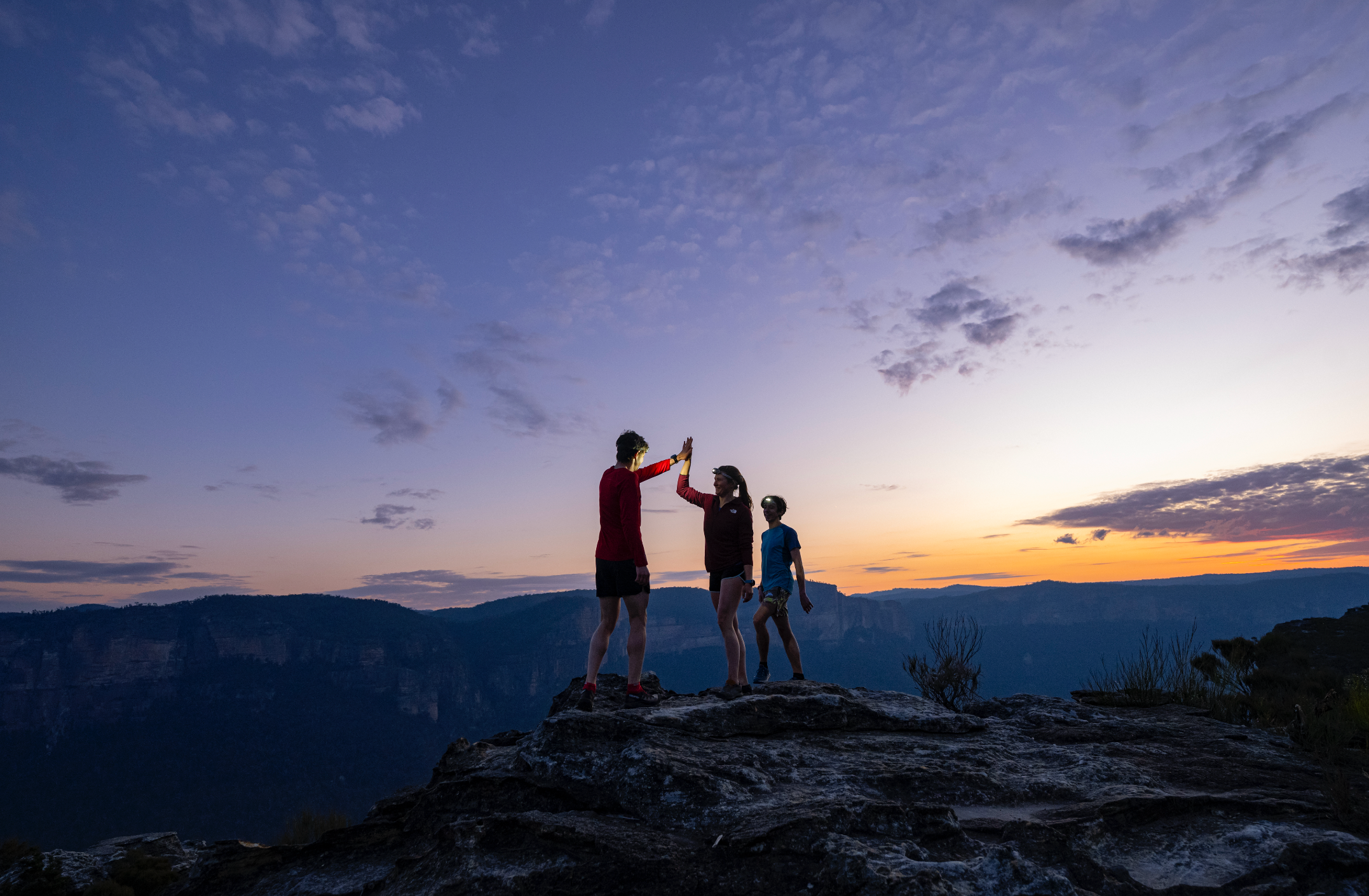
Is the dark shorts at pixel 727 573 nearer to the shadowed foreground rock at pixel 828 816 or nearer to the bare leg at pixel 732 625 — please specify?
the bare leg at pixel 732 625

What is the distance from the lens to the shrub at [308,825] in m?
10.1

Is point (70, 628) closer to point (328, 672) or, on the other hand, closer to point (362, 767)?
point (328, 672)

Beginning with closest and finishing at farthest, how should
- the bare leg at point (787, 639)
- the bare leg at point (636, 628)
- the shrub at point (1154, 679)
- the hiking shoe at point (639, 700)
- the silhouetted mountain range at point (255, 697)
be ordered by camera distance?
the bare leg at point (636, 628)
the hiking shoe at point (639, 700)
the bare leg at point (787, 639)
the shrub at point (1154, 679)
the silhouetted mountain range at point (255, 697)

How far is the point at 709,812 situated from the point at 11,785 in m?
137

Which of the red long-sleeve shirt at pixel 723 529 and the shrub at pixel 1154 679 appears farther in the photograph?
the shrub at pixel 1154 679

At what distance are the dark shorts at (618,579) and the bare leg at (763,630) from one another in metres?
2.17

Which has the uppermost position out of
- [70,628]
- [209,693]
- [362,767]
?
[70,628]

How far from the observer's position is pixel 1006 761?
18.2 feet

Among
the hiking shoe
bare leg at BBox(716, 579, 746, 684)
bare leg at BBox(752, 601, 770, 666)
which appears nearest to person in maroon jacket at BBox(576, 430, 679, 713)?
A: the hiking shoe

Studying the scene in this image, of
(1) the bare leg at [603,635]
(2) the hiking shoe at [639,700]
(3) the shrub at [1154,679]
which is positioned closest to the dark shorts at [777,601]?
(2) the hiking shoe at [639,700]

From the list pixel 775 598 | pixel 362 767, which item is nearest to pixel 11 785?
pixel 362 767

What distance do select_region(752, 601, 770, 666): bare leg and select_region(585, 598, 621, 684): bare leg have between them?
6.84 feet

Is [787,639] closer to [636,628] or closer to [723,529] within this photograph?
[723,529]

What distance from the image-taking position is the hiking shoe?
690cm
